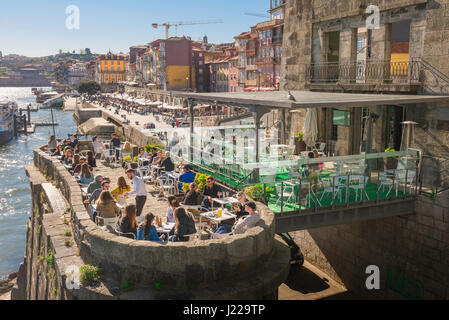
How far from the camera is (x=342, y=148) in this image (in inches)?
725

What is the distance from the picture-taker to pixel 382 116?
16078mm

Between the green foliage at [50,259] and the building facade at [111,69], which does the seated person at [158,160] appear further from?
the building facade at [111,69]

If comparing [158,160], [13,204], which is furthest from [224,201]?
[13,204]

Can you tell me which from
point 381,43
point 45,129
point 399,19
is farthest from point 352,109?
point 45,129

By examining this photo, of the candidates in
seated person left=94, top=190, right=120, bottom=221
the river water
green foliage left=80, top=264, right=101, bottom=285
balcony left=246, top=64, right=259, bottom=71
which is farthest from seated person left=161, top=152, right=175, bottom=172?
balcony left=246, top=64, right=259, bottom=71

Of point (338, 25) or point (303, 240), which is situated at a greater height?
point (338, 25)

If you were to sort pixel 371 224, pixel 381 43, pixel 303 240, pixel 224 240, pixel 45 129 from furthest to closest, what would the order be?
pixel 45 129 < pixel 303 240 < pixel 381 43 < pixel 371 224 < pixel 224 240

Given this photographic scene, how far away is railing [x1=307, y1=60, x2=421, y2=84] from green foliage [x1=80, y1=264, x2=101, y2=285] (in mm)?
10963

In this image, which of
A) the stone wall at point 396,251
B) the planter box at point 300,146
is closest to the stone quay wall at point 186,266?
the stone wall at point 396,251

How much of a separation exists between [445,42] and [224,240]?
9.45 m

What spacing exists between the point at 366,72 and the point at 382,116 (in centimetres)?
172

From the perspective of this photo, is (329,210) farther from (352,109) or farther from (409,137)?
(352,109)

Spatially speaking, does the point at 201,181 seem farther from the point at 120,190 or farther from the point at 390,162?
the point at 390,162

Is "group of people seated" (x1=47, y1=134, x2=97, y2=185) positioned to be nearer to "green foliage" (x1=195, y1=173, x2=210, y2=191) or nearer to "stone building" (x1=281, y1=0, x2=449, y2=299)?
"green foliage" (x1=195, y1=173, x2=210, y2=191)
